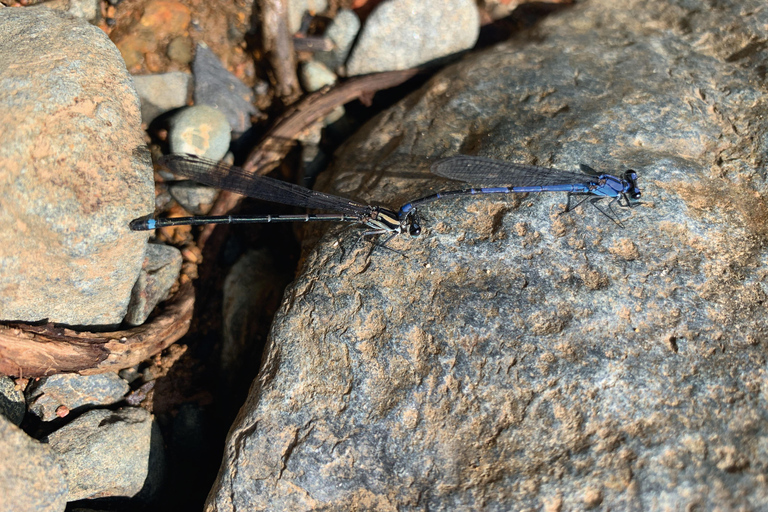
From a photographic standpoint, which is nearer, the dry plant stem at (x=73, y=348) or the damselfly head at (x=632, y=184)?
the damselfly head at (x=632, y=184)

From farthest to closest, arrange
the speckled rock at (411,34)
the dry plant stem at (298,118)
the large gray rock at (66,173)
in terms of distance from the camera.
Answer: the speckled rock at (411,34) < the dry plant stem at (298,118) < the large gray rock at (66,173)

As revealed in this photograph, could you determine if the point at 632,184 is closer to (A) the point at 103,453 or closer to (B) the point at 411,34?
(B) the point at 411,34

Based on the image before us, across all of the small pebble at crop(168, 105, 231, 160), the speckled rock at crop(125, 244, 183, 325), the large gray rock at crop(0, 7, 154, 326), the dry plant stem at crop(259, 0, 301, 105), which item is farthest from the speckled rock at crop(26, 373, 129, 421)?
the dry plant stem at crop(259, 0, 301, 105)

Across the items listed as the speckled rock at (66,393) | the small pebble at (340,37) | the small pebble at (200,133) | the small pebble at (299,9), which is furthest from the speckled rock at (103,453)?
the small pebble at (299,9)

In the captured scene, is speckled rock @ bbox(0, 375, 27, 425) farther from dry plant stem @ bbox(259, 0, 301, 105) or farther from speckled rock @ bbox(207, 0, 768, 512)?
dry plant stem @ bbox(259, 0, 301, 105)

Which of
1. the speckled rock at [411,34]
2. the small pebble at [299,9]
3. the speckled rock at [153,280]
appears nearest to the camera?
the speckled rock at [153,280]

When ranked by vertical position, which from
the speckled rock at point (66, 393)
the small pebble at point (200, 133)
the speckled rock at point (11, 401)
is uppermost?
the small pebble at point (200, 133)

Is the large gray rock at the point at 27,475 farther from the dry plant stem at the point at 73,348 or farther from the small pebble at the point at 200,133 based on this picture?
the small pebble at the point at 200,133

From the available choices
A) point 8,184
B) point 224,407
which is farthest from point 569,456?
point 8,184
